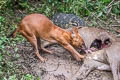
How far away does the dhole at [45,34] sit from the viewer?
698 centimetres

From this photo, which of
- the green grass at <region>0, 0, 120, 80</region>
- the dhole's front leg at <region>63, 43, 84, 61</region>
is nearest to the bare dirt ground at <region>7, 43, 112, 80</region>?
the dhole's front leg at <region>63, 43, 84, 61</region>

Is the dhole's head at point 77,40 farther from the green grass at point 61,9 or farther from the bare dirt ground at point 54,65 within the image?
the green grass at point 61,9

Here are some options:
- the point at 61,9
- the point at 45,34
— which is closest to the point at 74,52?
the point at 45,34

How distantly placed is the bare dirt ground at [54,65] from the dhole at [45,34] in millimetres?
175

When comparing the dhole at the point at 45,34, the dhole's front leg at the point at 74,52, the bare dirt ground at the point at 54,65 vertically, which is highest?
the dhole at the point at 45,34

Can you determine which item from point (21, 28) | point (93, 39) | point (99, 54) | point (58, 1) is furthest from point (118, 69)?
point (58, 1)

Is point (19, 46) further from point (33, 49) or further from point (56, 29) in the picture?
point (56, 29)

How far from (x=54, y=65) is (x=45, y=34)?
26.5 inches

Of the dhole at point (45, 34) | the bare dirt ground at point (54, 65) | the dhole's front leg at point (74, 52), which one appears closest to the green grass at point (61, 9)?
the bare dirt ground at point (54, 65)

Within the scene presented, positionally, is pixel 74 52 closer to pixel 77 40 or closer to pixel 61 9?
pixel 77 40

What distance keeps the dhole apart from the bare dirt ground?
0.57 feet

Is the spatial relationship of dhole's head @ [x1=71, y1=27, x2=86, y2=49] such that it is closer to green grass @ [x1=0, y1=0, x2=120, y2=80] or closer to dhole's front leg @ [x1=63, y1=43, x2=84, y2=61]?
dhole's front leg @ [x1=63, y1=43, x2=84, y2=61]

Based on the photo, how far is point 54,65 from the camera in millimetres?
7027

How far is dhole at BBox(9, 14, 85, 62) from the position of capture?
22.9ft
